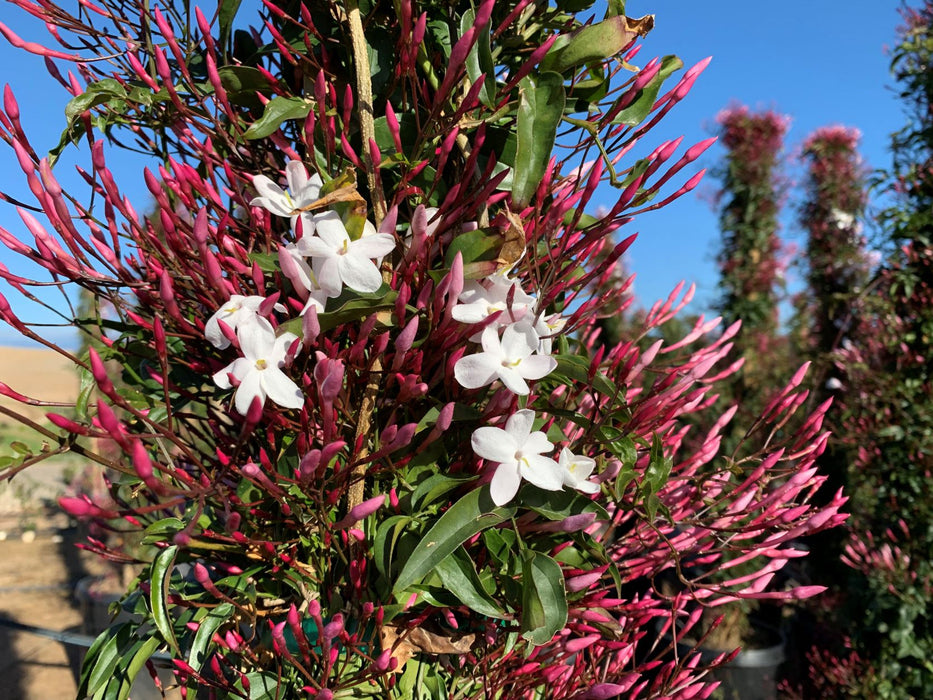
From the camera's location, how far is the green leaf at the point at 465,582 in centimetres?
67

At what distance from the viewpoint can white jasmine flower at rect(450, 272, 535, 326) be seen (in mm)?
676

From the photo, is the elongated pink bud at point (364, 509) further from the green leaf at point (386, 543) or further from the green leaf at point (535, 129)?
the green leaf at point (535, 129)

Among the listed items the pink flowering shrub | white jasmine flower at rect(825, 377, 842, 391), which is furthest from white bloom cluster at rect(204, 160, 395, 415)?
the pink flowering shrub

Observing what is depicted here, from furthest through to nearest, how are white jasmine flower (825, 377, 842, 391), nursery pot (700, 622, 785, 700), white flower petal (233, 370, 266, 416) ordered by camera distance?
white jasmine flower (825, 377, 842, 391) → nursery pot (700, 622, 785, 700) → white flower petal (233, 370, 266, 416)

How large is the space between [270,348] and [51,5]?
529 millimetres

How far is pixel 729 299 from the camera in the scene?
493cm

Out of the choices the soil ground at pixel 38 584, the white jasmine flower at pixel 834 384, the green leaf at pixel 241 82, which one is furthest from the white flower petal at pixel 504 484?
the white jasmine flower at pixel 834 384

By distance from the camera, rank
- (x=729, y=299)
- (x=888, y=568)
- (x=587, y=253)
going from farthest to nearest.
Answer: (x=729, y=299)
(x=888, y=568)
(x=587, y=253)

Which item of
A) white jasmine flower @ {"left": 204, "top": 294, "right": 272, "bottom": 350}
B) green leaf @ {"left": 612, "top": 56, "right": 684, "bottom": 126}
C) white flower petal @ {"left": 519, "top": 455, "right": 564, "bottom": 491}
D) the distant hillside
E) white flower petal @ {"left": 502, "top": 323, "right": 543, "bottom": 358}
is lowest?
white flower petal @ {"left": 519, "top": 455, "right": 564, "bottom": 491}

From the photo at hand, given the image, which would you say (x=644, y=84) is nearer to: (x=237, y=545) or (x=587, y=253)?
(x=587, y=253)

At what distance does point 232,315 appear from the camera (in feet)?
2.18

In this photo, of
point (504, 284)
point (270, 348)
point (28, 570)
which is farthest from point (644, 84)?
point (28, 570)

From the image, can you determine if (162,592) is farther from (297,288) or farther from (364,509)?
(297,288)

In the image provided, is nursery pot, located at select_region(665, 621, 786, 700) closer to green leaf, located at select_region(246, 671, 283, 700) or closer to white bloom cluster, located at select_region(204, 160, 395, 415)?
green leaf, located at select_region(246, 671, 283, 700)
